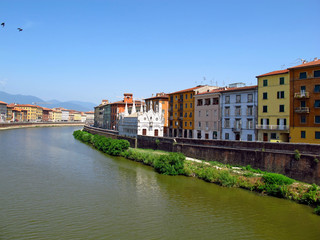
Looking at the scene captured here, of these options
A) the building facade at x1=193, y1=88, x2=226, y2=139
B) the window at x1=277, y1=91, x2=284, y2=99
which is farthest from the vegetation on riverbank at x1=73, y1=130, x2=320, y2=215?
the building facade at x1=193, y1=88, x2=226, y2=139

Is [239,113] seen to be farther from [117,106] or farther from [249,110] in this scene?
[117,106]

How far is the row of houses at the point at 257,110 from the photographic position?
3508 cm

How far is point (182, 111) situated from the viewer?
6203 cm

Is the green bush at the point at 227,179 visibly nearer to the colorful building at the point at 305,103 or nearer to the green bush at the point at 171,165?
the green bush at the point at 171,165

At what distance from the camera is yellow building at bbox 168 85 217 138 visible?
58994 millimetres

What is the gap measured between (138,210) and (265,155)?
1706 centimetres

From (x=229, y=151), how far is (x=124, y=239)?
21.9m

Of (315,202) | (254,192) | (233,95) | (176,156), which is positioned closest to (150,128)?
(233,95)

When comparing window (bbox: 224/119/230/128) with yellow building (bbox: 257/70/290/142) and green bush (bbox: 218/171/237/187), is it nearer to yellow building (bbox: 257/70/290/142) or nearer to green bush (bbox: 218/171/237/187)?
yellow building (bbox: 257/70/290/142)

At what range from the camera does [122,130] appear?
225ft

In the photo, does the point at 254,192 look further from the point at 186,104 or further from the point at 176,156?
the point at 186,104

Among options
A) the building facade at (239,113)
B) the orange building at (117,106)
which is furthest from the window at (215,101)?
the orange building at (117,106)

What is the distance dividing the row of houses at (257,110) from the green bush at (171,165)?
1457 centimetres

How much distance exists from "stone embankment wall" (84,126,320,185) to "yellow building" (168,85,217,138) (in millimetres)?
14035
